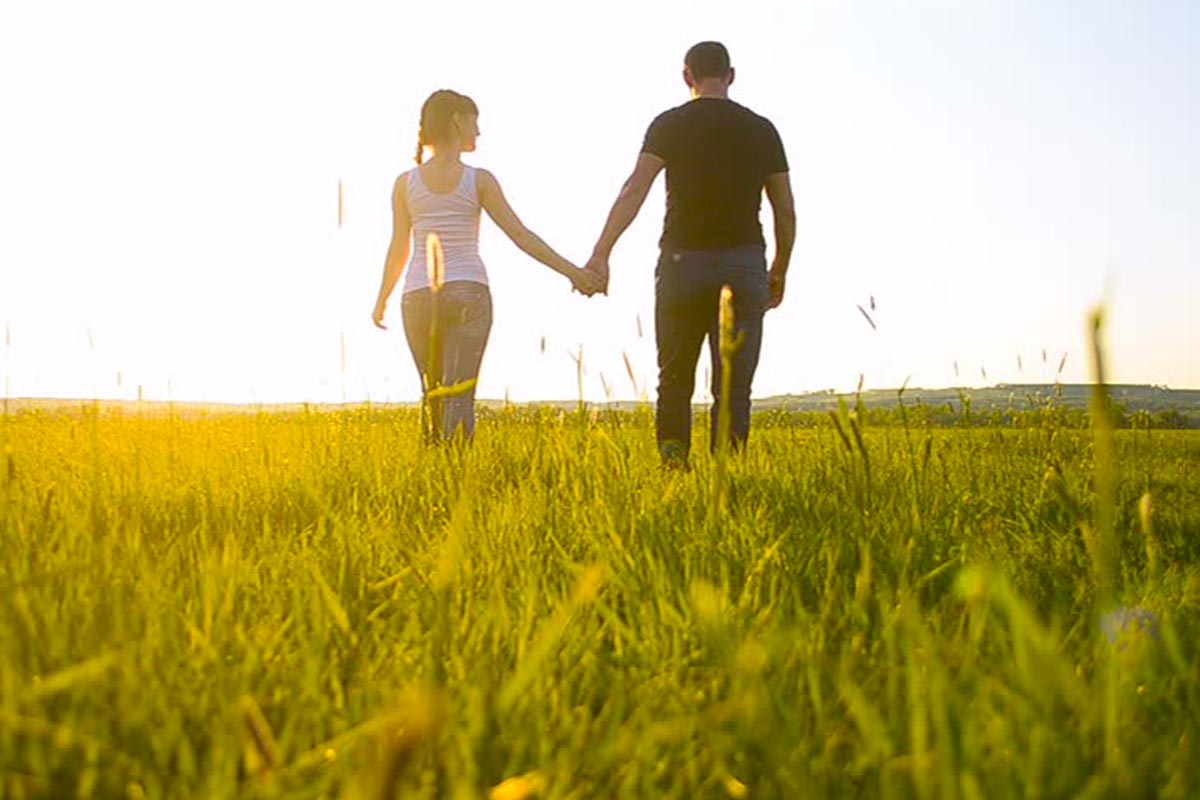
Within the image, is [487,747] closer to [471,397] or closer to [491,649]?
[491,649]

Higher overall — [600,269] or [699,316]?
[600,269]

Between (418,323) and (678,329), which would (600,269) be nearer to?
(678,329)

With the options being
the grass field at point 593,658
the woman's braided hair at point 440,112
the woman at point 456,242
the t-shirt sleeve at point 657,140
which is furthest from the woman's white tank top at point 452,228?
the grass field at point 593,658

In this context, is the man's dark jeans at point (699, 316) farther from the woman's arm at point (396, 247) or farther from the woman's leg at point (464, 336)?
the woman's arm at point (396, 247)

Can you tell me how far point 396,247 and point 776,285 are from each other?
2.43 metres

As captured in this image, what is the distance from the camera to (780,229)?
20.6 feet

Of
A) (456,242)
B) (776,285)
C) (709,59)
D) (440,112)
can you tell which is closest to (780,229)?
(776,285)

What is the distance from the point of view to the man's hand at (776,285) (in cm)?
639

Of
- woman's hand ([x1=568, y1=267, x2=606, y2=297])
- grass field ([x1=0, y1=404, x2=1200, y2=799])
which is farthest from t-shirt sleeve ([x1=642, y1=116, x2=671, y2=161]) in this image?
grass field ([x1=0, y1=404, x2=1200, y2=799])

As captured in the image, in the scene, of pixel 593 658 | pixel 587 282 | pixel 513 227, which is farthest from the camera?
pixel 513 227

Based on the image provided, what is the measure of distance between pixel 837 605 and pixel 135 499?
213 cm

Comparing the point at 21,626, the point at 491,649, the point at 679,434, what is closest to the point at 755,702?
the point at 491,649

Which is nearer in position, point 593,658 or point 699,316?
point 593,658

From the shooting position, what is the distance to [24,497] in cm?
327
